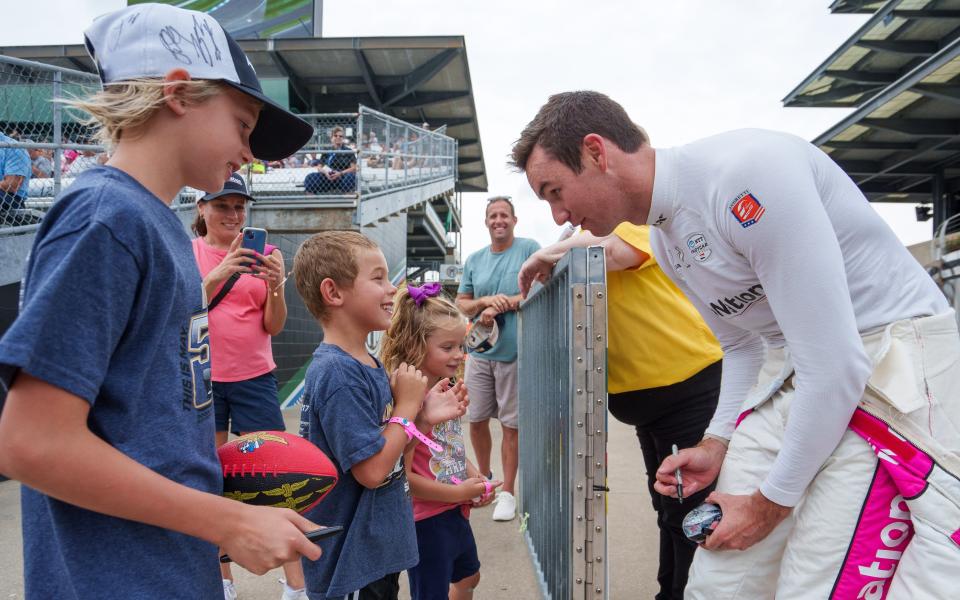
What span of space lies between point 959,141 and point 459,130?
1891cm

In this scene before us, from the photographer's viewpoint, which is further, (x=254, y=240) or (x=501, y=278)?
(x=501, y=278)

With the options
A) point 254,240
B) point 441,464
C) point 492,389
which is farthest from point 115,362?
point 492,389

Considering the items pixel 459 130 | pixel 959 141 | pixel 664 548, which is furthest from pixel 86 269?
pixel 459 130

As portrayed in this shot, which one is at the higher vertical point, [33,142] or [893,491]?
[33,142]

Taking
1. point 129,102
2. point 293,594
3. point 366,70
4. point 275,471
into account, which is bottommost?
point 293,594

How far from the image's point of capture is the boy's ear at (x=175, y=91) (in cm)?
122

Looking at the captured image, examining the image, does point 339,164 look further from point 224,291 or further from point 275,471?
point 275,471

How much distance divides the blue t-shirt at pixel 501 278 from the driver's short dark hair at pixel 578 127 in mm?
2872

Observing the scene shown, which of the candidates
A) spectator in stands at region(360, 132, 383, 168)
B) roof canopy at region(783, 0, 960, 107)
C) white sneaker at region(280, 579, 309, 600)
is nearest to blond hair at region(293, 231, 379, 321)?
white sneaker at region(280, 579, 309, 600)

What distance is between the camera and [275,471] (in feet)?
5.01

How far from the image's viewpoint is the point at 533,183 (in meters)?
2.06

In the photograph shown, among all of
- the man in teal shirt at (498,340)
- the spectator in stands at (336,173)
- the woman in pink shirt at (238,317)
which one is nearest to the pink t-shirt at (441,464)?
the woman in pink shirt at (238,317)

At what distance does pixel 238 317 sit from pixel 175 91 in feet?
8.50

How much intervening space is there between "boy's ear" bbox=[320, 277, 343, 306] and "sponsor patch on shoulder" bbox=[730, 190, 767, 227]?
1.38 m
